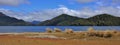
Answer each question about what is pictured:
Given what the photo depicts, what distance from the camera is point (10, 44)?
31.6 m

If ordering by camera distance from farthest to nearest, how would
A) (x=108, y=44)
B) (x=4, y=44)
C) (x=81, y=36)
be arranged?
(x=81, y=36)
(x=108, y=44)
(x=4, y=44)

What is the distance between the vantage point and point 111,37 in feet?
156

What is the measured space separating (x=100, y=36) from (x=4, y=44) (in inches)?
815

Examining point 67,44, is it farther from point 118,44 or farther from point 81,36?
point 81,36

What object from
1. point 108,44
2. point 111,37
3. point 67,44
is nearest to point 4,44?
point 67,44

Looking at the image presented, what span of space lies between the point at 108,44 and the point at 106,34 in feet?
43.6

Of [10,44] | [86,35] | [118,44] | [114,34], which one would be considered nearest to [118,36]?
[114,34]

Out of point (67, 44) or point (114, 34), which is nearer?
point (67, 44)

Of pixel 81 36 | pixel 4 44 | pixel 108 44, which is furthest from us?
pixel 81 36

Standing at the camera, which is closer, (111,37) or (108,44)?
(108,44)

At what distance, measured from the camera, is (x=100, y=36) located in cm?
4828

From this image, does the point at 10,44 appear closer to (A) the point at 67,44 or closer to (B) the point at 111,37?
(A) the point at 67,44

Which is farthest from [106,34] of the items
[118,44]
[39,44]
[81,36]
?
[39,44]

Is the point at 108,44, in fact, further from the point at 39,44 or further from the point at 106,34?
the point at 106,34
